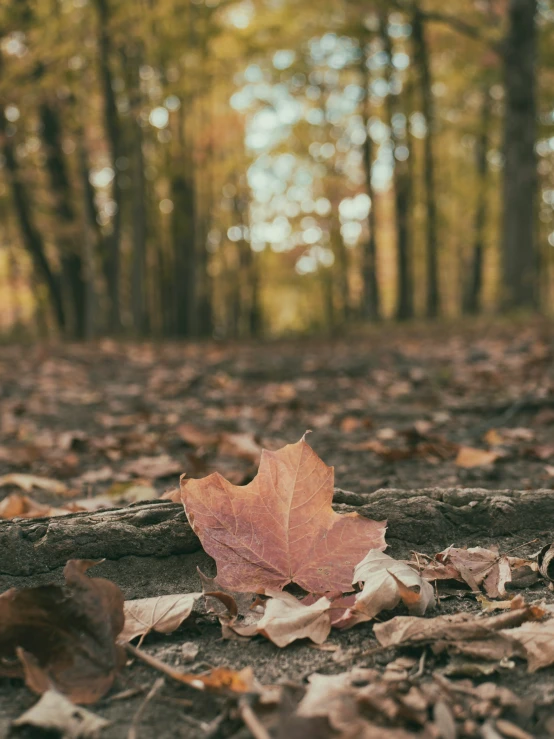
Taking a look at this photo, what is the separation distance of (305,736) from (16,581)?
0.83m

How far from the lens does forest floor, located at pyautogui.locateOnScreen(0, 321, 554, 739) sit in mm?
1032

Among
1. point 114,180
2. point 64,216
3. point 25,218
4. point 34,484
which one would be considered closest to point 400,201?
point 114,180

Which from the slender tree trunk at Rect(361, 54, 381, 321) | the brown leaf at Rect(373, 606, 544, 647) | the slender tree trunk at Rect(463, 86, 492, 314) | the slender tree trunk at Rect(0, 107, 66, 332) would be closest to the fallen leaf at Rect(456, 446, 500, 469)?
the brown leaf at Rect(373, 606, 544, 647)

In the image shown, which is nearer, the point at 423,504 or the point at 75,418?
the point at 423,504

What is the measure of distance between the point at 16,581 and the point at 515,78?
9.88 meters

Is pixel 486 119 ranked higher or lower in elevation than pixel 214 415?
higher

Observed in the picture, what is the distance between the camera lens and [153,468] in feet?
8.99

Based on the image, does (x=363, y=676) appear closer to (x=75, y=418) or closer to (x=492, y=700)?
(x=492, y=700)

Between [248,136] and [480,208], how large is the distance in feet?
22.7

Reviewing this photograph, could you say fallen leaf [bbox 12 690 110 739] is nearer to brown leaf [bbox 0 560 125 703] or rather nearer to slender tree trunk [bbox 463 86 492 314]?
brown leaf [bbox 0 560 125 703]

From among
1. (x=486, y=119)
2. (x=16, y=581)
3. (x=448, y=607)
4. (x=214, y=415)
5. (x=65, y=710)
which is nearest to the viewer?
(x=65, y=710)

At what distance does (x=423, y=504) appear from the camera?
1.68 meters

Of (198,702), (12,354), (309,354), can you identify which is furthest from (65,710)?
(12,354)

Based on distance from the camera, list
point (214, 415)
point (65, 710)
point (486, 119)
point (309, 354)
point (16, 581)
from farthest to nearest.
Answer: point (486, 119) → point (309, 354) → point (214, 415) → point (16, 581) → point (65, 710)
